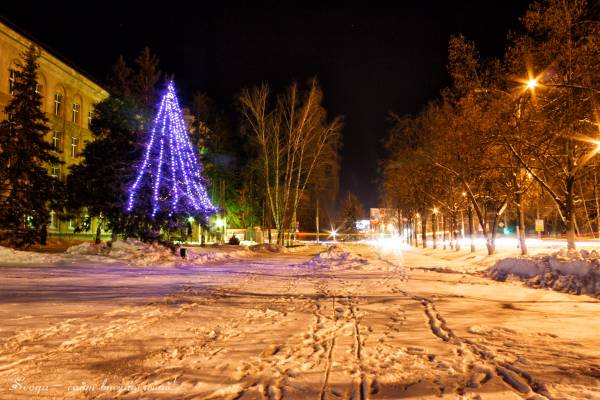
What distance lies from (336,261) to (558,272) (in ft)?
44.1

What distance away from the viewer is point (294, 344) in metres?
7.50

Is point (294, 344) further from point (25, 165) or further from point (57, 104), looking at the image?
point (57, 104)

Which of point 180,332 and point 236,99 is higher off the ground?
Answer: point 236,99

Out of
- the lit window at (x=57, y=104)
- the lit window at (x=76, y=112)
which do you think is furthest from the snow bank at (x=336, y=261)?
the lit window at (x=76, y=112)

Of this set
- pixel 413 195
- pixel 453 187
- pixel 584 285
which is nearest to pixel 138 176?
pixel 584 285

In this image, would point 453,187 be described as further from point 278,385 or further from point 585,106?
point 278,385

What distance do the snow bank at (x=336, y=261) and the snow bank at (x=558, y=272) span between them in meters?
7.86

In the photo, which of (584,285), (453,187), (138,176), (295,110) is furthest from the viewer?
(295,110)

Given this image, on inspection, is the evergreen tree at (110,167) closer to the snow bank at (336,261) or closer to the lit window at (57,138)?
the snow bank at (336,261)

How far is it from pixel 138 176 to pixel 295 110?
875 inches

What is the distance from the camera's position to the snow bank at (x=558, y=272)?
557 inches

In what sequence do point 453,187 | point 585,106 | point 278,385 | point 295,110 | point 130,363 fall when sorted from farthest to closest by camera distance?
point 295,110 < point 453,187 < point 585,106 < point 130,363 < point 278,385

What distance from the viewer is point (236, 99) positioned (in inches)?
1781

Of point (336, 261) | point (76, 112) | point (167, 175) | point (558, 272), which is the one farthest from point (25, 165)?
point (558, 272)
